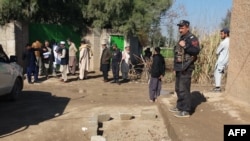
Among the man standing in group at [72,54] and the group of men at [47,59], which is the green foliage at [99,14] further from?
the man standing in group at [72,54]

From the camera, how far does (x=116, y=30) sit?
62.7ft

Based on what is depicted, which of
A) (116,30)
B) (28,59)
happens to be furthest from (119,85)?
(116,30)

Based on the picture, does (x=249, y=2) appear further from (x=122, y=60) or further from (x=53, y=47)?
(x=53, y=47)

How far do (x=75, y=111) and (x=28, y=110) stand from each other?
1.15 metres

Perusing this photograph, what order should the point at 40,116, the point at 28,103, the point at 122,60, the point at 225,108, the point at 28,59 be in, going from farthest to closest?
the point at 122,60 → the point at 28,59 → the point at 28,103 → the point at 40,116 → the point at 225,108

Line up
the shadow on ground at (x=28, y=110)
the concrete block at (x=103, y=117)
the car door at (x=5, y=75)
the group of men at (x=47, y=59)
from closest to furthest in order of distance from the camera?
the shadow on ground at (x=28, y=110) → the concrete block at (x=103, y=117) → the car door at (x=5, y=75) → the group of men at (x=47, y=59)

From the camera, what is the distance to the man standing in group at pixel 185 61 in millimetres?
6844

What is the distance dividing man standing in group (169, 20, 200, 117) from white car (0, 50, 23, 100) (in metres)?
4.45

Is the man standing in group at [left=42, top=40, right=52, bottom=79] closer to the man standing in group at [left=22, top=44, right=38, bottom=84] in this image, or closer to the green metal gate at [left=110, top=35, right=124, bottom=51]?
the man standing in group at [left=22, top=44, right=38, bottom=84]

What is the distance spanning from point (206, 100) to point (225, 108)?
0.97 meters

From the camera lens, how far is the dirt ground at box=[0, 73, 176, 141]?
732 centimetres

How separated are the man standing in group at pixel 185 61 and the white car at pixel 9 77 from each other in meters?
4.45

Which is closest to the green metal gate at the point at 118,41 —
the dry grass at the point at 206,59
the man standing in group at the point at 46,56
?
the man standing in group at the point at 46,56

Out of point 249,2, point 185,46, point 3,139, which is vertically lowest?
point 3,139
